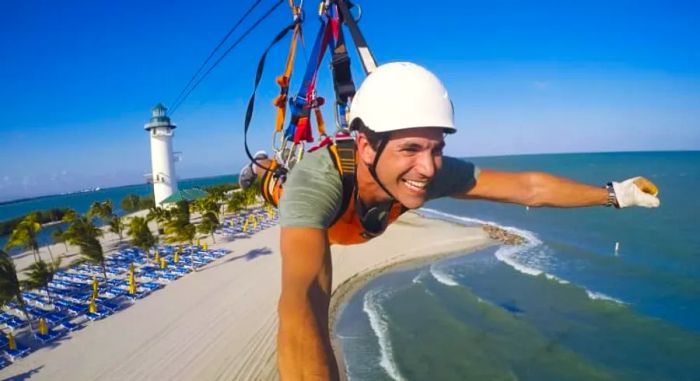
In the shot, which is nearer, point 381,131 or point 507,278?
point 381,131

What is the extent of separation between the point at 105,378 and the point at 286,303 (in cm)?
1763

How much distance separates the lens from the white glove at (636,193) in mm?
3506

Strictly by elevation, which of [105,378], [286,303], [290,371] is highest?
[286,303]

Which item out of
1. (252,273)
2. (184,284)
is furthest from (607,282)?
(184,284)

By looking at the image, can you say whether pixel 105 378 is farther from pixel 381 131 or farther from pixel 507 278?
pixel 507 278


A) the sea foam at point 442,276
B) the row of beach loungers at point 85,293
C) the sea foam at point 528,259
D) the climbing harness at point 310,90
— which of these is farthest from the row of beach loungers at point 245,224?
the climbing harness at point 310,90

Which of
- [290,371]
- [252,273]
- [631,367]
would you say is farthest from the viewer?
[252,273]

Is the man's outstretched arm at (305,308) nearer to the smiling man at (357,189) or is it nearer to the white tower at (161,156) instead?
the smiling man at (357,189)

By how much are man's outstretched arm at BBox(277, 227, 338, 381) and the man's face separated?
63 cm

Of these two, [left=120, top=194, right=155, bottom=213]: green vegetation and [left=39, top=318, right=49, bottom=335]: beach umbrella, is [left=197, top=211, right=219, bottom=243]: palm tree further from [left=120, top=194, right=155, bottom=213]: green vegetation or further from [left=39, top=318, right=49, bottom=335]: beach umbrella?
[left=120, top=194, right=155, bottom=213]: green vegetation

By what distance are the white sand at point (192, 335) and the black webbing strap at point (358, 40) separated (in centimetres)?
1467

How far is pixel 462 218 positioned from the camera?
177ft

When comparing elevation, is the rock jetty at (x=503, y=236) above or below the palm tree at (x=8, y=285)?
below

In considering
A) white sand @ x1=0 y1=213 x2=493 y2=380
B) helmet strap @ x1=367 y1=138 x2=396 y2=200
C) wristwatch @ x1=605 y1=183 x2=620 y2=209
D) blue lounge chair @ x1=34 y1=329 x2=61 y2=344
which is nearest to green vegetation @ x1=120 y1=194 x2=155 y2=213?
white sand @ x1=0 y1=213 x2=493 y2=380
